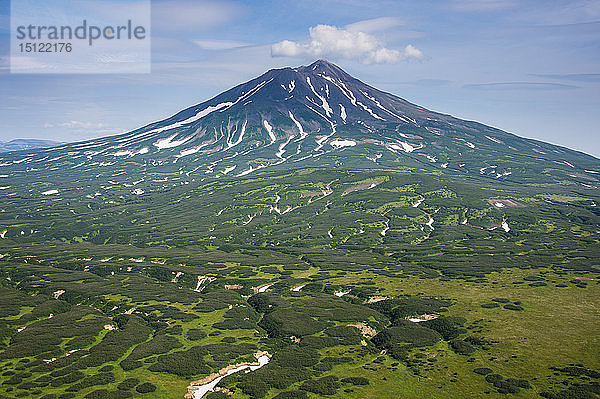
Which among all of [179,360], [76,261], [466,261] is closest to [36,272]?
[76,261]

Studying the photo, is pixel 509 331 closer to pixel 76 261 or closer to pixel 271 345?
pixel 271 345

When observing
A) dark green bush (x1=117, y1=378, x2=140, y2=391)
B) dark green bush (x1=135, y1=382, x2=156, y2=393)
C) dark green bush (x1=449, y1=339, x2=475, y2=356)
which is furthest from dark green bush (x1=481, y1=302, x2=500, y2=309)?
dark green bush (x1=117, y1=378, x2=140, y2=391)

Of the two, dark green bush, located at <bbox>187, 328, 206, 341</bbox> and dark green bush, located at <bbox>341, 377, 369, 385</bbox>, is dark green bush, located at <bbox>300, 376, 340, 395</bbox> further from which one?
dark green bush, located at <bbox>187, 328, 206, 341</bbox>

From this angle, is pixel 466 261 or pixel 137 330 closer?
pixel 137 330

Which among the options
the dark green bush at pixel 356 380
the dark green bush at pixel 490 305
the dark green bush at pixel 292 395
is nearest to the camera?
the dark green bush at pixel 292 395

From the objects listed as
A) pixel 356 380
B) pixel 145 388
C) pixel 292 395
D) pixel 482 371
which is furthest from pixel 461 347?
pixel 145 388

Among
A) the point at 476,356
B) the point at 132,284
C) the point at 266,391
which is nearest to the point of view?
the point at 266,391

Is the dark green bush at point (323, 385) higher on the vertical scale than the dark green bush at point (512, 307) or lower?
lower

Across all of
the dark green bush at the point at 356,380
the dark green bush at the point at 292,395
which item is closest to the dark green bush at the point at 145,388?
the dark green bush at the point at 292,395

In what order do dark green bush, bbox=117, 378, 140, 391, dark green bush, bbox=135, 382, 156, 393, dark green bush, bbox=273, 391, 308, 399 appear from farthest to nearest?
dark green bush, bbox=117, 378, 140, 391 < dark green bush, bbox=135, 382, 156, 393 < dark green bush, bbox=273, 391, 308, 399

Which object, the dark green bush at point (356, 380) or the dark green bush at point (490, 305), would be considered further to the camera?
the dark green bush at point (490, 305)

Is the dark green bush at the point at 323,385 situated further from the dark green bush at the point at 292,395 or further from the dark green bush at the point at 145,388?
the dark green bush at the point at 145,388
